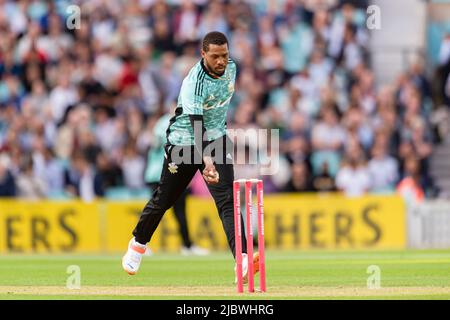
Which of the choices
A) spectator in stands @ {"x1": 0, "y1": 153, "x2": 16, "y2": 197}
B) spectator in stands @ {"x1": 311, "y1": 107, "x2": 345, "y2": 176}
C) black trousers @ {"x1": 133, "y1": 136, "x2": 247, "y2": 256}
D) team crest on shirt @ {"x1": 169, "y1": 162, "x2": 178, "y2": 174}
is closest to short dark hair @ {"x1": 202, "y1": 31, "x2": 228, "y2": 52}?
black trousers @ {"x1": 133, "y1": 136, "x2": 247, "y2": 256}

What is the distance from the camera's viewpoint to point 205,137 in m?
13.5

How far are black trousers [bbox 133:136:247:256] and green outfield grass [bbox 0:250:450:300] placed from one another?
613mm

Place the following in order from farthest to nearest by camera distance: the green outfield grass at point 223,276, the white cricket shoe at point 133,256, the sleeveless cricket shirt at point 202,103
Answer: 1. the white cricket shoe at point 133,256
2. the sleeveless cricket shirt at point 202,103
3. the green outfield grass at point 223,276

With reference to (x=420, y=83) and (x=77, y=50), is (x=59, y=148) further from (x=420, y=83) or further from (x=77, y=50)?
(x=420, y=83)

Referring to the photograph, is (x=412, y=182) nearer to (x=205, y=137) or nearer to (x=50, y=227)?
(x=50, y=227)

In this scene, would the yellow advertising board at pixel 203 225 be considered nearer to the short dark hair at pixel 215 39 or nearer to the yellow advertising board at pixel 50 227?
the yellow advertising board at pixel 50 227

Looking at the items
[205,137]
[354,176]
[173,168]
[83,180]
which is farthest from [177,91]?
[205,137]

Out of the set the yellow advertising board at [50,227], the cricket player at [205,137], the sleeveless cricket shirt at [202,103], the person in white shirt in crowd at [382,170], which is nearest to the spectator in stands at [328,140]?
the person in white shirt in crowd at [382,170]

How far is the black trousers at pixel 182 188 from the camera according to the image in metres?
13.5

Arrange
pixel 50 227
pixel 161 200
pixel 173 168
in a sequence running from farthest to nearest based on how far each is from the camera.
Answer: pixel 50 227
pixel 161 200
pixel 173 168

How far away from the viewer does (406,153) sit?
24375 mm

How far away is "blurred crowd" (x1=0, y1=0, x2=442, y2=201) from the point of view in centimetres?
2442

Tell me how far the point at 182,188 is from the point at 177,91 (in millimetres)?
11738

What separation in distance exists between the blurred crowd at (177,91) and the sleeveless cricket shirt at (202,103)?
379 inches
